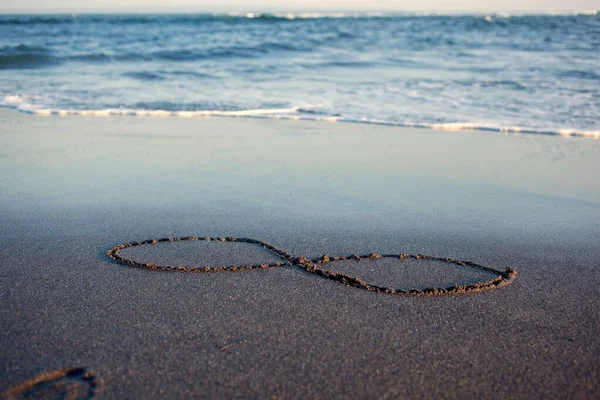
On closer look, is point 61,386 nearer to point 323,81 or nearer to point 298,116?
point 298,116

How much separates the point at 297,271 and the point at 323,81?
879cm

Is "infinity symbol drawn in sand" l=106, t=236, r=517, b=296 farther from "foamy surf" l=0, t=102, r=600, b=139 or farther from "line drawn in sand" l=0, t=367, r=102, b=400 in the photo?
"foamy surf" l=0, t=102, r=600, b=139

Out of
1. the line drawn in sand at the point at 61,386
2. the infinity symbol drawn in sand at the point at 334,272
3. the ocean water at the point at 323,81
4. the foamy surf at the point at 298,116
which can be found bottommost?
the line drawn in sand at the point at 61,386

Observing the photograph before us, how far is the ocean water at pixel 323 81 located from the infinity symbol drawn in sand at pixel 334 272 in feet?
13.1

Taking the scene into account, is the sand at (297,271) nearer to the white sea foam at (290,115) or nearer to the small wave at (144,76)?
the white sea foam at (290,115)

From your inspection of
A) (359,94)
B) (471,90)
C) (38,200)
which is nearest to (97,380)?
(38,200)

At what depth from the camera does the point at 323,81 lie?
11312 millimetres

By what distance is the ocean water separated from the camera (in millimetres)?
7598

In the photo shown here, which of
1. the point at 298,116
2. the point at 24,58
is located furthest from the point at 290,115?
the point at 24,58

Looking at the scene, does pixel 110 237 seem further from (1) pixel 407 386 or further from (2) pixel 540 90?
(2) pixel 540 90

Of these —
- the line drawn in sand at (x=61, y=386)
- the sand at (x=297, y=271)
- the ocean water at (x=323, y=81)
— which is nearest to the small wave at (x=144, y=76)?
the ocean water at (x=323, y=81)

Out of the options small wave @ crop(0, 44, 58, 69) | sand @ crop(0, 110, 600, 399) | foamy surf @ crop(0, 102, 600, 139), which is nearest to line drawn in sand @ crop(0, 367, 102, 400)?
sand @ crop(0, 110, 600, 399)

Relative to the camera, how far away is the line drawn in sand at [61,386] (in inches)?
75.9

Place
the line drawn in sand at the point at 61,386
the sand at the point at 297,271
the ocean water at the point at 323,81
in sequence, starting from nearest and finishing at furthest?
the line drawn in sand at the point at 61,386, the sand at the point at 297,271, the ocean water at the point at 323,81
